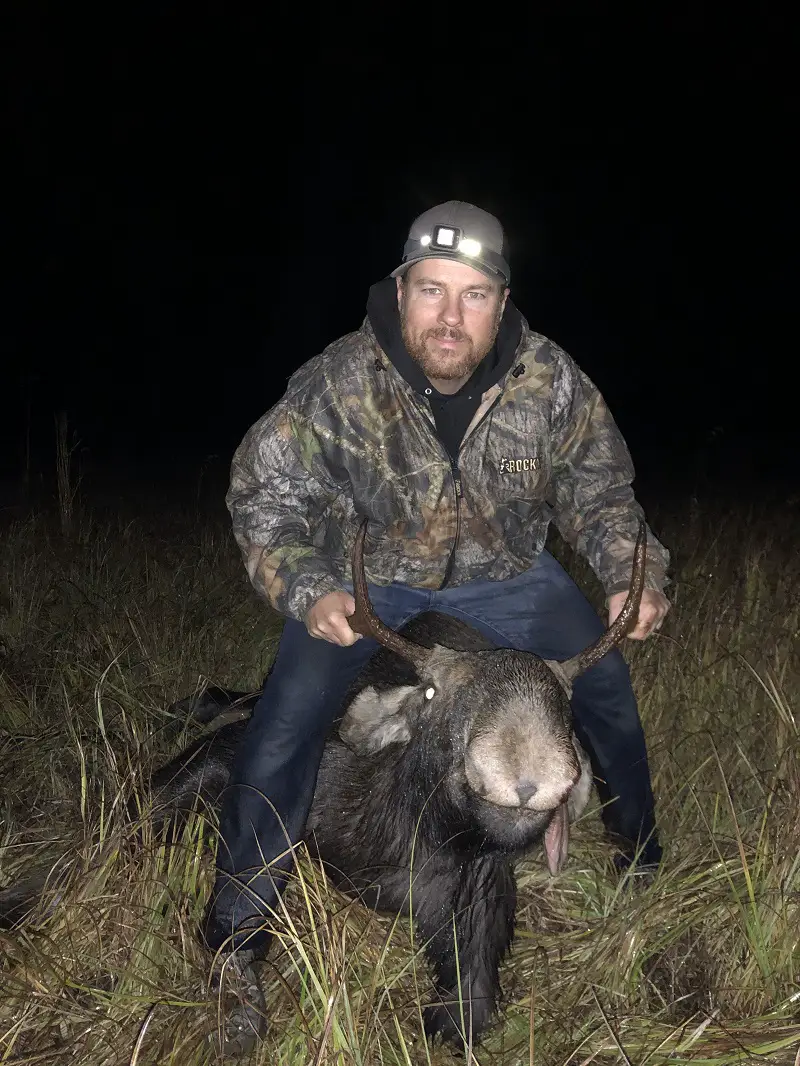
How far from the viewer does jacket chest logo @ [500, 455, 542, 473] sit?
3424mm

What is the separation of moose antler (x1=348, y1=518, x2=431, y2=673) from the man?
1.03 ft

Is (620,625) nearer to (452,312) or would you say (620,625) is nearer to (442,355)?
(442,355)

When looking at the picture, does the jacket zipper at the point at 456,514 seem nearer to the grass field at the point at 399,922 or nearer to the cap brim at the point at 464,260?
the cap brim at the point at 464,260

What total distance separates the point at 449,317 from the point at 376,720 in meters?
1.35

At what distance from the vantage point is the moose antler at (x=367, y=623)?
8.70 ft

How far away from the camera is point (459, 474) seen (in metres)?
3.37

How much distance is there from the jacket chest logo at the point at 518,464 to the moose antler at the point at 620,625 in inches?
23.8

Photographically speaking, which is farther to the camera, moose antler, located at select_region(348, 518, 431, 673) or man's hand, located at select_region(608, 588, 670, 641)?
man's hand, located at select_region(608, 588, 670, 641)

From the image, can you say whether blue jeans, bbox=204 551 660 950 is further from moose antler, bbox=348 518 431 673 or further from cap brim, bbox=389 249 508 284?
cap brim, bbox=389 249 508 284

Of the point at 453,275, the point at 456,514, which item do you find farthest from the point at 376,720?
the point at 453,275

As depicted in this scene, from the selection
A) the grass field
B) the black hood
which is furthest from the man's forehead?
the grass field

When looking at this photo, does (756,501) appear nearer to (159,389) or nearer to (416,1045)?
(416,1045)

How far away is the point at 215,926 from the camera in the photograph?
2787 mm

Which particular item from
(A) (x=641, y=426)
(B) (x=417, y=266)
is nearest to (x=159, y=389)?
(A) (x=641, y=426)
